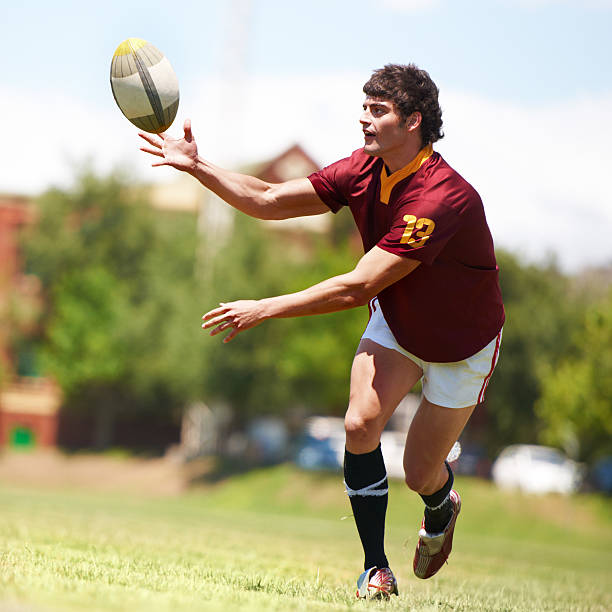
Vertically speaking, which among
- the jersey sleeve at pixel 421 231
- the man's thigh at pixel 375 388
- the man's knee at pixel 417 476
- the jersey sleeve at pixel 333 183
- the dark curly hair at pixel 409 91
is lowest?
the man's knee at pixel 417 476

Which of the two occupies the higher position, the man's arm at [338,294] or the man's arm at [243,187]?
the man's arm at [243,187]

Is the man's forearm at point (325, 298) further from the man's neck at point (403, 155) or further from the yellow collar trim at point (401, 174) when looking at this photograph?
the man's neck at point (403, 155)

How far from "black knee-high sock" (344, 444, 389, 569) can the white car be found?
3327 cm

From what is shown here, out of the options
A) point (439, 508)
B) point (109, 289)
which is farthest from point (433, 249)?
point (109, 289)

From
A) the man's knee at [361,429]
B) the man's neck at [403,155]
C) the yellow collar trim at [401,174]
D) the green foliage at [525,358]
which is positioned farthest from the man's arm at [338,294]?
the green foliage at [525,358]

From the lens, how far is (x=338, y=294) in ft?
18.6

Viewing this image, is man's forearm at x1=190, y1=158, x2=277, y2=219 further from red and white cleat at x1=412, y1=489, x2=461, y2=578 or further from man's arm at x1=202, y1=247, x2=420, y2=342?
red and white cleat at x1=412, y1=489, x2=461, y2=578

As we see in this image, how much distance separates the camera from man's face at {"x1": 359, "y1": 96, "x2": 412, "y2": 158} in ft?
19.4

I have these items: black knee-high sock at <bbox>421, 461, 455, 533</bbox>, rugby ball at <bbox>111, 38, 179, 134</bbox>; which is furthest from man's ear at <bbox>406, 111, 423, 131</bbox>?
black knee-high sock at <bbox>421, 461, 455, 533</bbox>

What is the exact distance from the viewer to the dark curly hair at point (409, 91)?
19.3 ft

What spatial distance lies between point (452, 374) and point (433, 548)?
1418 mm

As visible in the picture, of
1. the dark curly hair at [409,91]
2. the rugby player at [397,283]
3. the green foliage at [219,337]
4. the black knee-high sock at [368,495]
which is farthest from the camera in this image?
the green foliage at [219,337]

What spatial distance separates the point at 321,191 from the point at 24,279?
52.5 m

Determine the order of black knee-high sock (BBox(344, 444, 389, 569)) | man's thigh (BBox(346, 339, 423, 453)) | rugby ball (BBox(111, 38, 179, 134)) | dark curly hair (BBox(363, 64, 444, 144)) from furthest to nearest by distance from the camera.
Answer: rugby ball (BBox(111, 38, 179, 134))
black knee-high sock (BBox(344, 444, 389, 569))
man's thigh (BBox(346, 339, 423, 453))
dark curly hair (BBox(363, 64, 444, 144))
